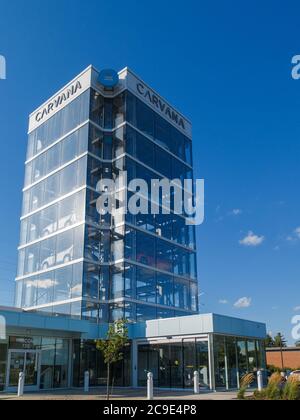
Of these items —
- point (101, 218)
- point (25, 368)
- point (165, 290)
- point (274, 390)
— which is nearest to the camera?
point (274, 390)

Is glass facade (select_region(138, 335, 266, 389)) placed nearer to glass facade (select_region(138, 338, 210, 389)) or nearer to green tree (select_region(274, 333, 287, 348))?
glass facade (select_region(138, 338, 210, 389))

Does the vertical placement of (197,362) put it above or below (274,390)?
above

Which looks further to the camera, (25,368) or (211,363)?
(25,368)

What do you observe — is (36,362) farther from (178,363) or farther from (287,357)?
(287,357)

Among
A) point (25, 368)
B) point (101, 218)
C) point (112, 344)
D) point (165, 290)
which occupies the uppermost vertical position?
point (101, 218)

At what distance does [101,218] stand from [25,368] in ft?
57.2

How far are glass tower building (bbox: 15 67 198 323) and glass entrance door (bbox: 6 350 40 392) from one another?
929cm

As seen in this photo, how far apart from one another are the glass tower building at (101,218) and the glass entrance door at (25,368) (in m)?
9.29

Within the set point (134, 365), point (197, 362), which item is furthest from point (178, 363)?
point (134, 365)

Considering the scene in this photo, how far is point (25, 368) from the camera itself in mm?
28219

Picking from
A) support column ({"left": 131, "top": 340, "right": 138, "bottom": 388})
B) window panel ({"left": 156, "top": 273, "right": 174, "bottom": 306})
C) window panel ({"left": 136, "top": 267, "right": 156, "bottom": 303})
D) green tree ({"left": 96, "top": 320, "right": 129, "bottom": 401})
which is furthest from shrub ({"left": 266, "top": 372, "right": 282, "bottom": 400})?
window panel ({"left": 156, "top": 273, "right": 174, "bottom": 306})

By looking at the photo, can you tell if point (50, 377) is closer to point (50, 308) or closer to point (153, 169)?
point (50, 308)

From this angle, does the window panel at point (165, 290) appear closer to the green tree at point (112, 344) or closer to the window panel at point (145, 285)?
the window panel at point (145, 285)

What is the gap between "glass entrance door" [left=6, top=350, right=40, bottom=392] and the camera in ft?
89.1
